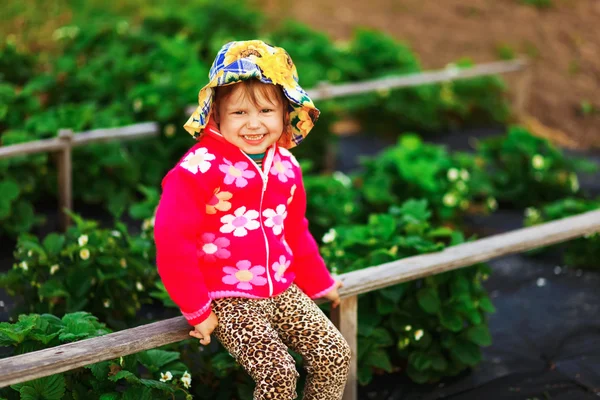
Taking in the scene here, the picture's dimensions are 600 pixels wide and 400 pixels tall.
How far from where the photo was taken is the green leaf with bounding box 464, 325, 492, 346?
3598 millimetres

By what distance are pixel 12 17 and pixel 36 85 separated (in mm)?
2653

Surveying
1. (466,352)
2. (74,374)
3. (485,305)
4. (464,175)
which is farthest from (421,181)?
(74,374)

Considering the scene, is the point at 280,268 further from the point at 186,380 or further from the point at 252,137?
the point at 186,380

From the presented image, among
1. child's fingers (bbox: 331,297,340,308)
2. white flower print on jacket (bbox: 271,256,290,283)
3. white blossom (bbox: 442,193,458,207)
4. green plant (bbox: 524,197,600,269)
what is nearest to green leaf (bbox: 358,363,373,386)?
child's fingers (bbox: 331,297,340,308)

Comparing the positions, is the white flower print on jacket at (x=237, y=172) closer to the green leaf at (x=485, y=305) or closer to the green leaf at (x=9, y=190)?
the green leaf at (x=485, y=305)

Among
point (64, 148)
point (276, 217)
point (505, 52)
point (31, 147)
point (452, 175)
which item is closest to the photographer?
point (276, 217)

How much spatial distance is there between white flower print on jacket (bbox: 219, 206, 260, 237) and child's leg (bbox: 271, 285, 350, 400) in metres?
0.26

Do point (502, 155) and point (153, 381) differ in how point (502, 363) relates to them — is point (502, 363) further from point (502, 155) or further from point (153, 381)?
point (502, 155)

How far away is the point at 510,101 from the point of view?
8.80 m

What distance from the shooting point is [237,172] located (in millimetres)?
2674

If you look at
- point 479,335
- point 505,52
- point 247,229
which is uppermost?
point 247,229

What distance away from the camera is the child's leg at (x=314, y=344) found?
273 centimetres

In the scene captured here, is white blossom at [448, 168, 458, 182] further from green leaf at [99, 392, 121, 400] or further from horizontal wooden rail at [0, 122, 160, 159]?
green leaf at [99, 392, 121, 400]

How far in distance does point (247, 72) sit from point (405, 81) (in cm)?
477
